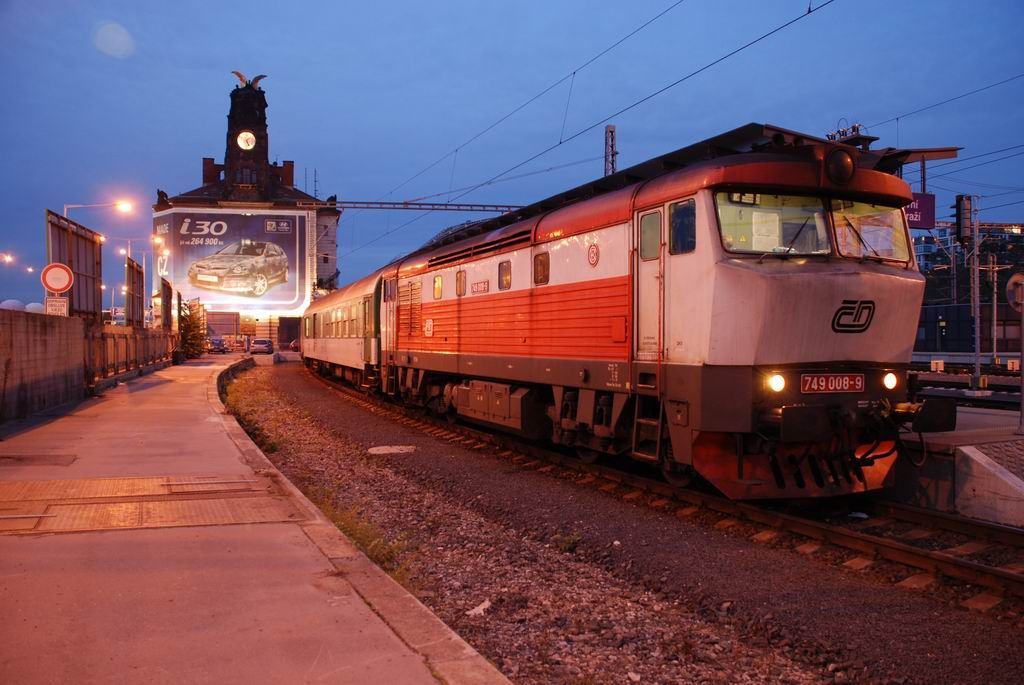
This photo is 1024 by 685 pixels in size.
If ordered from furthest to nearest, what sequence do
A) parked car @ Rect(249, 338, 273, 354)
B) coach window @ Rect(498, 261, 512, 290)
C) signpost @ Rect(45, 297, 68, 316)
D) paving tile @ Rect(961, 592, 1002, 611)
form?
parked car @ Rect(249, 338, 273, 354)
signpost @ Rect(45, 297, 68, 316)
coach window @ Rect(498, 261, 512, 290)
paving tile @ Rect(961, 592, 1002, 611)

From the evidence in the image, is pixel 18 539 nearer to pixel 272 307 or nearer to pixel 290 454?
pixel 290 454

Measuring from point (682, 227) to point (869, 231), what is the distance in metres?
1.97

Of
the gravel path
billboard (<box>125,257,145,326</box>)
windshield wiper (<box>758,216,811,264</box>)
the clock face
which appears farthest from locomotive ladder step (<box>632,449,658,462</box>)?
the clock face

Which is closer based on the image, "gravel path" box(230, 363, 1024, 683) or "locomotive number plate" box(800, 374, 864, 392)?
"gravel path" box(230, 363, 1024, 683)

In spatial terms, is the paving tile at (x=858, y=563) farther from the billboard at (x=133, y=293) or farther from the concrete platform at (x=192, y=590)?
the billboard at (x=133, y=293)

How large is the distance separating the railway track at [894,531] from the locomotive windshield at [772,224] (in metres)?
2.59

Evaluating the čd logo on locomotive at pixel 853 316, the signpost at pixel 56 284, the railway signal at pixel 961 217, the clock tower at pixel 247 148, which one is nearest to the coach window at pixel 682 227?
the čd logo on locomotive at pixel 853 316

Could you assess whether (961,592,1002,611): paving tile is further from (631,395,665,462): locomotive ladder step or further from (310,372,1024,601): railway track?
(631,395,665,462): locomotive ladder step

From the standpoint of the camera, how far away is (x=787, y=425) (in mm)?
7082

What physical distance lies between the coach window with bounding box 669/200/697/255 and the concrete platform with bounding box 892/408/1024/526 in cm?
340

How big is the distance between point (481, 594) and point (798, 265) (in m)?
4.16

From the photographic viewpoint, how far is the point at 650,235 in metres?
8.46

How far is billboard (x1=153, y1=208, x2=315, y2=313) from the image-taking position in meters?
70.1

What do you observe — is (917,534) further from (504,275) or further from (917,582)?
(504,275)
